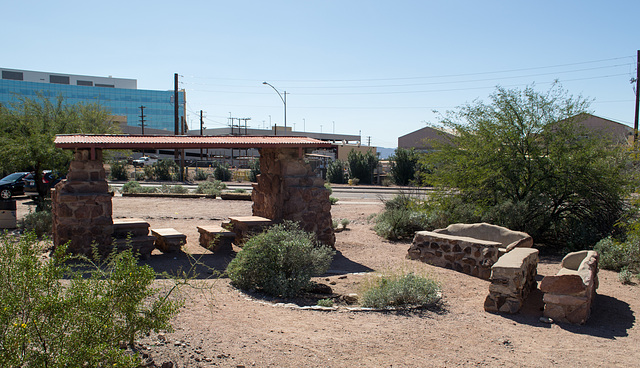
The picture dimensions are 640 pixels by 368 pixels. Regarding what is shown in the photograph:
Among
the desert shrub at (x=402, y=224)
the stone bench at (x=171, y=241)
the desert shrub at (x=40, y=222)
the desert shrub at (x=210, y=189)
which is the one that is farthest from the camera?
the desert shrub at (x=210, y=189)

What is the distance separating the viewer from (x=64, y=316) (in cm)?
348

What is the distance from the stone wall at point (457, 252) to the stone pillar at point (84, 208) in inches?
248

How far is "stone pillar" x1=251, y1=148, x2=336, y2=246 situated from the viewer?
11.1 metres

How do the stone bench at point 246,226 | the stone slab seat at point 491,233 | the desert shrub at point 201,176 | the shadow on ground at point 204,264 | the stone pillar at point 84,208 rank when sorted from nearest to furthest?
the shadow on ground at point 204,264
the stone pillar at point 84,208
the stone slab seat at point 491,233
the stone bench at point 246,226
the desert shrub at point 201,176

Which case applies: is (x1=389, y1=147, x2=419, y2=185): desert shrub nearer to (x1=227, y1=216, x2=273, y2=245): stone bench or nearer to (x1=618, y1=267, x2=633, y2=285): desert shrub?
(x1=227, y1=216, x2=273, y2=245): stone bench

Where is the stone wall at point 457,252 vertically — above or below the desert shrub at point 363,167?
below

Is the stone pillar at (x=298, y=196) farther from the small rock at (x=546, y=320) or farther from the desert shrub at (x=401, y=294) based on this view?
the small rock at (x=546, y=320)

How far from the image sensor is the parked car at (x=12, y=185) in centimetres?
2142

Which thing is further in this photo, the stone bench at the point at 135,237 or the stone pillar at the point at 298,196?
the stone pillar at the point at 298,196

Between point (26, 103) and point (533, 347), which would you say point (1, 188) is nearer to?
point (26, 103)

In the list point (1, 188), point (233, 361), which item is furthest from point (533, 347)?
point (1, 188)

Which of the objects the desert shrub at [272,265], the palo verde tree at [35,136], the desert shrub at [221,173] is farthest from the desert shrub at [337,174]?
the desert shrub at [272,265]

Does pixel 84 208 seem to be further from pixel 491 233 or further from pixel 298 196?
pixel 491 233

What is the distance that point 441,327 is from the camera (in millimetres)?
6059
